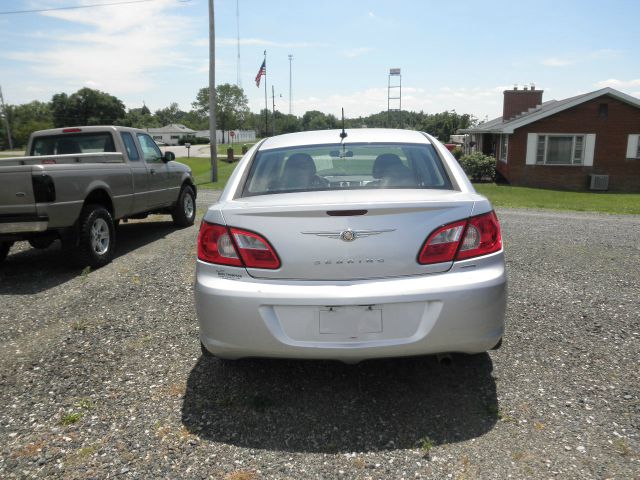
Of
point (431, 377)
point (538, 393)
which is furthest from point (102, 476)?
point (538, 393)

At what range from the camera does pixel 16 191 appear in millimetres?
5750

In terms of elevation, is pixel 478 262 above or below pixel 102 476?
above

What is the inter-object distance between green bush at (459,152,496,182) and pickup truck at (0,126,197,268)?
21.2 m

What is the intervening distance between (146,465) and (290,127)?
4571 inches

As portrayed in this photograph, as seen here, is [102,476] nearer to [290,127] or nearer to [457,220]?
[457,220]

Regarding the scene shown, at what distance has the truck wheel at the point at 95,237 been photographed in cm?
635

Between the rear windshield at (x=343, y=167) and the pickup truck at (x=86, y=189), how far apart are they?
10.9ft

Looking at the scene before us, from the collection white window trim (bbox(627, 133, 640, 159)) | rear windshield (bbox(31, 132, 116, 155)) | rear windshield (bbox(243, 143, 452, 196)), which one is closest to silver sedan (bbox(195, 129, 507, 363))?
rear windshield (bbox(243, 143, 452, 196))

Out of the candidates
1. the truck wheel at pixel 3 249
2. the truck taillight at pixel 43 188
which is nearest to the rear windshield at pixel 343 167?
the truck taillight at pixel 43 188

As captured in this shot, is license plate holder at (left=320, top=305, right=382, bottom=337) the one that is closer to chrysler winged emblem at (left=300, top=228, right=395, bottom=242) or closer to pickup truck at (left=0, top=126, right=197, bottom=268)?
chrysler winged emblem at (left=300, top=228, right=395, bottom=242)

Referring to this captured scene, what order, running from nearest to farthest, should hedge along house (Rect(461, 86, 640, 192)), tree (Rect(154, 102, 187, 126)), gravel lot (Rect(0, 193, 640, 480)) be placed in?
gravel lot (Rect(0, 193, 640, 480)), hedge along house (Rect(461, 86, 640, 192)), tree (Rect(154, 102, 187, 126))

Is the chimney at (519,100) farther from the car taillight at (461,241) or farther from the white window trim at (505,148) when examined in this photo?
the car taillight at (461,241)

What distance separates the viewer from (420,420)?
2963 millimetres

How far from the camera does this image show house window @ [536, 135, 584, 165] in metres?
25.3
